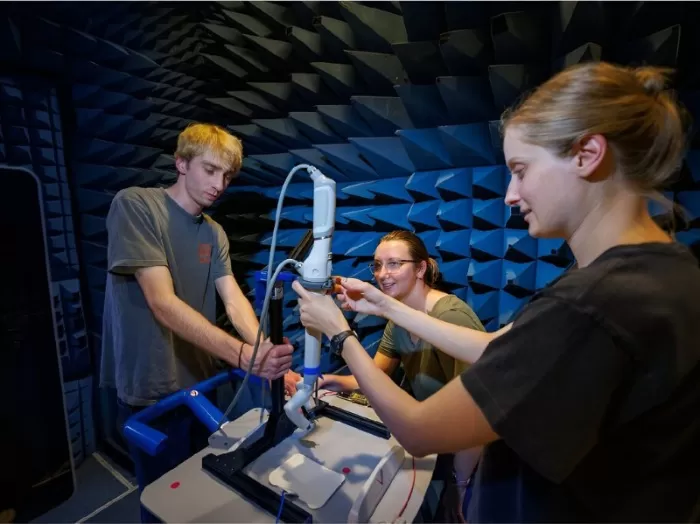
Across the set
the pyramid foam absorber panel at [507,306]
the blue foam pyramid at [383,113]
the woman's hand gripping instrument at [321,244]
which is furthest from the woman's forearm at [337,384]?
the blue foam pyramid at [383,113]

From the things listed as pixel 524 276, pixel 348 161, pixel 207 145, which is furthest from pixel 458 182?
pixel 207 145

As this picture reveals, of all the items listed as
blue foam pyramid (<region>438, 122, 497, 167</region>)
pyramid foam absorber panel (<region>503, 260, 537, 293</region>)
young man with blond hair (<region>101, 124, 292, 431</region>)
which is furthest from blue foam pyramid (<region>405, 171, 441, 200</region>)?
young man with blond hair (<region>101, 124, 292, 431</region>)

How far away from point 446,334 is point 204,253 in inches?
42.8

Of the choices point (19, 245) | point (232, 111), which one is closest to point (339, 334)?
point (19, 245)

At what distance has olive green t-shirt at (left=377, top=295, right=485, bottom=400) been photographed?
1.39 meters

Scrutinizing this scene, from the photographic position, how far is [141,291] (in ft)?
4.63

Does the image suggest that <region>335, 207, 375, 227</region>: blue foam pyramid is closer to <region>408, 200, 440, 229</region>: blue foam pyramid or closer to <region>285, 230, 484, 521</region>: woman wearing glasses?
<region>408, 200, 440, 229</region>: blue foam pyramid

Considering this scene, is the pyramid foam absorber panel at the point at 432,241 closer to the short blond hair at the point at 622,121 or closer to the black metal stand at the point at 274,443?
the black metal stand at the point at 274,443

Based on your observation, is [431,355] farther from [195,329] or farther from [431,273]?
[195,329]

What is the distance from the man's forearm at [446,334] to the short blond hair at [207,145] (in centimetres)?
99

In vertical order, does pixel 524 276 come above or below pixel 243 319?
above

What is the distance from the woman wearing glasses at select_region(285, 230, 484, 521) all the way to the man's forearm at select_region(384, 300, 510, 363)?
36 cm

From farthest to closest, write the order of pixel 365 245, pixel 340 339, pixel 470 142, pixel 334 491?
pixel 365 245
pixel 470 142
pixel 334 491
pixel 340 339

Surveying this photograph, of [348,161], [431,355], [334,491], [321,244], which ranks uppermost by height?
[348,161]
